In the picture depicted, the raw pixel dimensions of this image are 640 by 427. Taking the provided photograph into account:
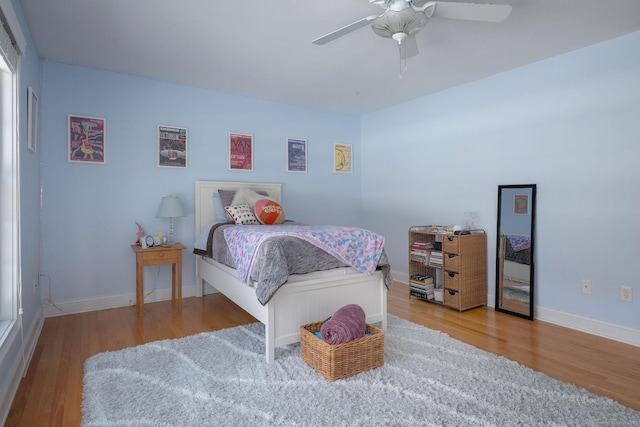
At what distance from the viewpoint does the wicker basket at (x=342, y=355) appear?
2068mm

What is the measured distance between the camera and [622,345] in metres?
2.68

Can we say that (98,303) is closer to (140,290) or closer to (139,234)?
(140,290)

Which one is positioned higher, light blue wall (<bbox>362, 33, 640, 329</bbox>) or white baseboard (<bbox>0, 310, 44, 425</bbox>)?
light blue wall (<bbox>362, 33, 640, 329</bbox>)

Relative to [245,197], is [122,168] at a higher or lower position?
higher

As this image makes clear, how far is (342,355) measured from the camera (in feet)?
6.84

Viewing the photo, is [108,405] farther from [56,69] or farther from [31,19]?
[56,69]

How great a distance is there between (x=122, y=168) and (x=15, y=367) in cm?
204

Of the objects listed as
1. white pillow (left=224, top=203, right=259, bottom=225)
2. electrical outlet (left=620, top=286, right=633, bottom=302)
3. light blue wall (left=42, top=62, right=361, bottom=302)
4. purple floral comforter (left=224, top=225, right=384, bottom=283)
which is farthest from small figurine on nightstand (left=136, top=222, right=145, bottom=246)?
electrical outlet (left=620, top=286, right=633, bottom=302)

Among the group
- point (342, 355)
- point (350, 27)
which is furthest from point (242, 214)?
point (350, 27)

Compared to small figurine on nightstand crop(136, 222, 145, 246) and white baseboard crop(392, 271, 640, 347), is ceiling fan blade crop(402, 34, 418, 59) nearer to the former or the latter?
white baseboard crop(392, 271, 640, 347)

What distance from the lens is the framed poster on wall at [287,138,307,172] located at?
15.3 feet

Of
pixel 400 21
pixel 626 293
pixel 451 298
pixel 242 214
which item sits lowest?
pixel 451 298

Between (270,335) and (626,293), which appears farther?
(626,293)

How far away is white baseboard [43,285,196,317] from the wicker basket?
217cm
